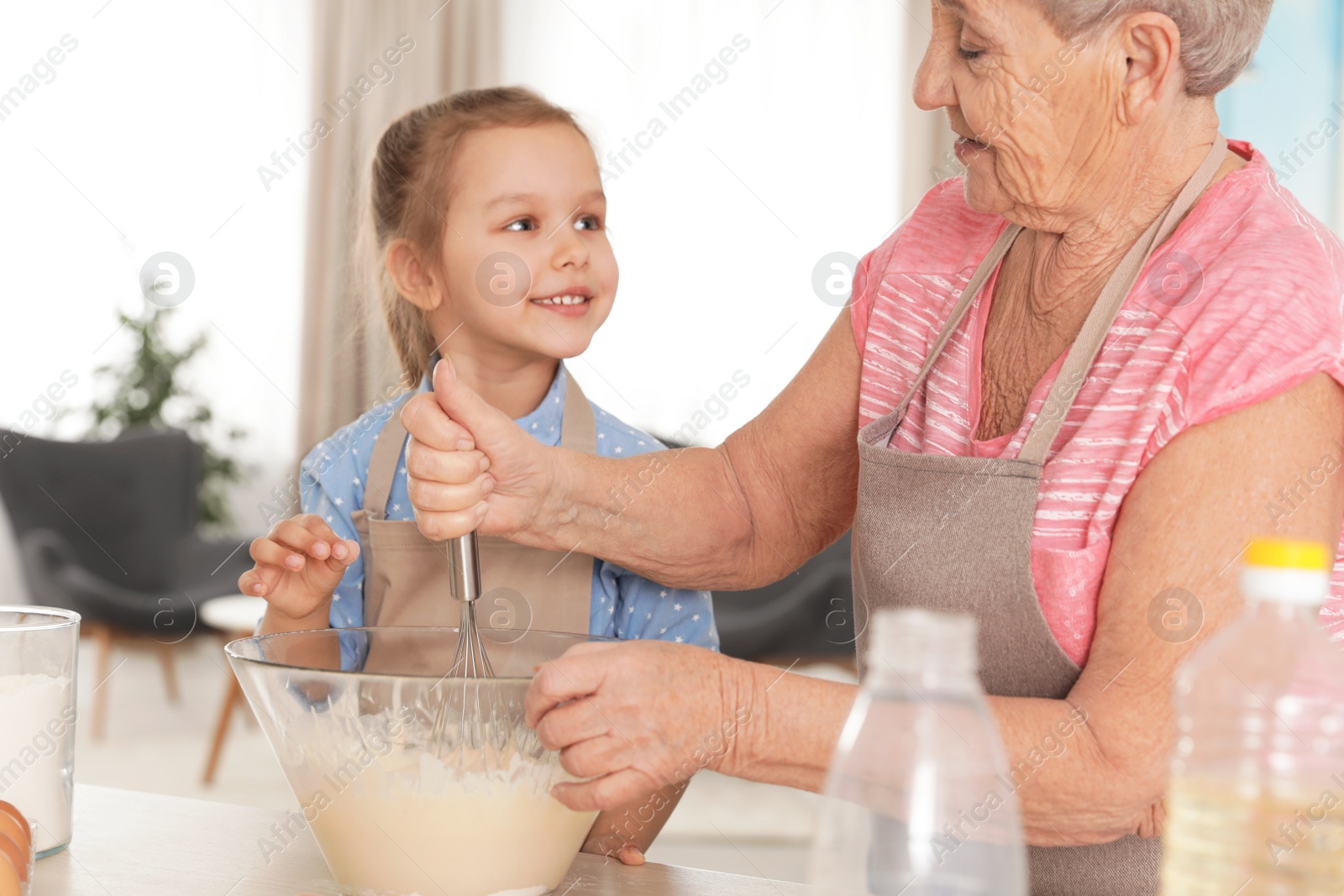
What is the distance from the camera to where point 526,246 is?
57.7 inches

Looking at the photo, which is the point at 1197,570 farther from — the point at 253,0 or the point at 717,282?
the point at 253,0

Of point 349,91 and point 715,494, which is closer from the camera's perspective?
point 715,494

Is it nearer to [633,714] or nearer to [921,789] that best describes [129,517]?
[633,714]

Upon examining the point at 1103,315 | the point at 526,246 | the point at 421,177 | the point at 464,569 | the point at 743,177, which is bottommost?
the point at 464,569

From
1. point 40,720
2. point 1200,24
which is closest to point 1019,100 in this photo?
point 1200,24

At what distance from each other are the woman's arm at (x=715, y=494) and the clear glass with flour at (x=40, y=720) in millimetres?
371

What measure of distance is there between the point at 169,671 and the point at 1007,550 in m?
4.06

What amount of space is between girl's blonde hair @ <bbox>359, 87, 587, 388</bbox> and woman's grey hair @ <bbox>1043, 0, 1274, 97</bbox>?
29.8 inches

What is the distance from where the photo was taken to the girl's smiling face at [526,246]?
144cm

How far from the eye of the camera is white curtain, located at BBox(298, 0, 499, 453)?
462 centimetres

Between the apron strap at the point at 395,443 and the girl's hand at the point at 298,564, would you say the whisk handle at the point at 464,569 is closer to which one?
the girl's hand at the point at 298,564

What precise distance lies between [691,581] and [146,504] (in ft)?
11.1

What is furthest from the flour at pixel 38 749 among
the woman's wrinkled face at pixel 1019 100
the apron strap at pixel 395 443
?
the woman's wrinkled face at pixel 1019 100

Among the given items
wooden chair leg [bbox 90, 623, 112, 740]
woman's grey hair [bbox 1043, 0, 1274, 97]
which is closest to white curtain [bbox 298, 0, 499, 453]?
wooden chair leg [bbox 90, 623, 112, 740]
